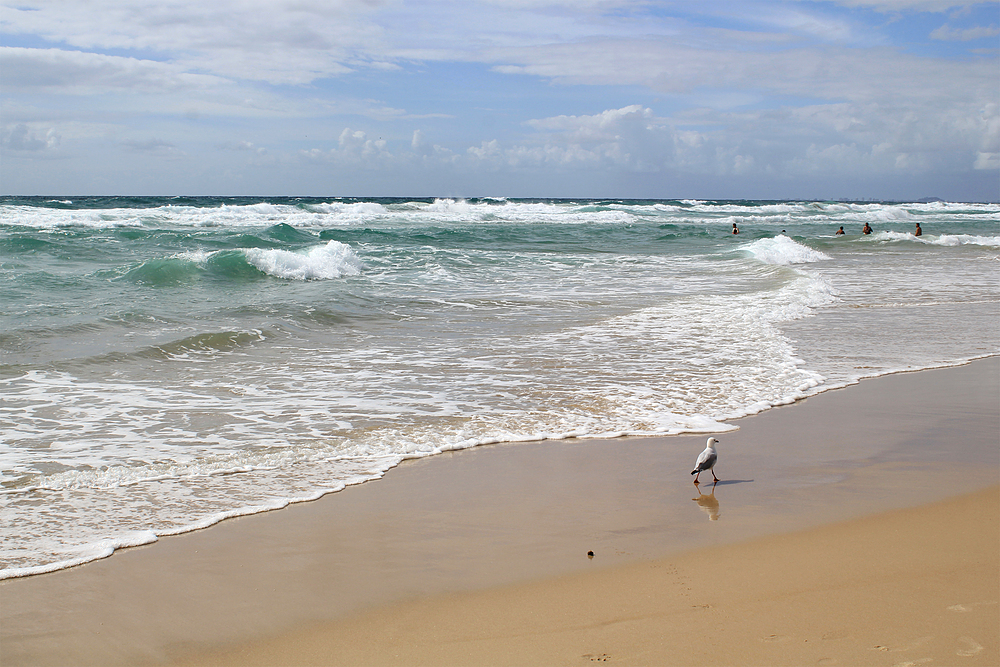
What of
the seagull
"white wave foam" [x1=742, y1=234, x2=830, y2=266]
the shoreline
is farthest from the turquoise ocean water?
"white wave foam" [x1=742, y1=234, x2=830, y2=266]

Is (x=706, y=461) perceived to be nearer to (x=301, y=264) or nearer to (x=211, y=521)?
(x=211, y=521)

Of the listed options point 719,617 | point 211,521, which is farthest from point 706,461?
point 211,521

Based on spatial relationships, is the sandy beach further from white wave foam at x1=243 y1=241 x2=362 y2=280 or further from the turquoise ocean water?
white wave foam at x1=243 y1=241 x2=362 y2=280

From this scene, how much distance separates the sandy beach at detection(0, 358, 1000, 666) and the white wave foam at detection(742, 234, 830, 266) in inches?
668

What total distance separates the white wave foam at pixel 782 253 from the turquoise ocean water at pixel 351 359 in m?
2.00

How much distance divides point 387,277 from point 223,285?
137 inches

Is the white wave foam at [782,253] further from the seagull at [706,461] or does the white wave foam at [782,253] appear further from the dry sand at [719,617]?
the dry sand at [719,617]

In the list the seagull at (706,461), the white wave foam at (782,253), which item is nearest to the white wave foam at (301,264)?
the white wave foam at (782,253)

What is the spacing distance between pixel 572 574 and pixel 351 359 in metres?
5.20

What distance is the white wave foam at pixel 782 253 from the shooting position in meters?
21.3

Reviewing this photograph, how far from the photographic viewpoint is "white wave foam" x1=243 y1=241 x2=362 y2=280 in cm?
1650

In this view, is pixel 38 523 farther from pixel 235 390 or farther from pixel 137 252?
pixel 137 252

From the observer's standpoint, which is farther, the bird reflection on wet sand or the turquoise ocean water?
the turquoise ocean water

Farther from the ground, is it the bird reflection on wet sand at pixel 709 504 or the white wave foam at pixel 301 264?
the white wave foam at pixel 301 264
